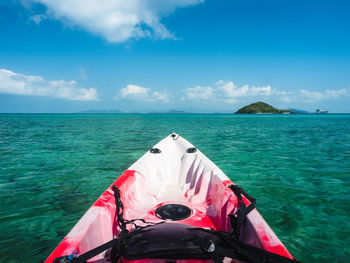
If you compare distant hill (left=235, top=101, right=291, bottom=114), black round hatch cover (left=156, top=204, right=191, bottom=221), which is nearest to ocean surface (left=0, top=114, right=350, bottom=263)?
black round hatch cover (left=156, top=204, right=191, bottom=221)

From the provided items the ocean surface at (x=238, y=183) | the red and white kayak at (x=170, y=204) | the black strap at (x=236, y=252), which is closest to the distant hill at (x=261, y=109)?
the ocean surface at (x=238, y=183)

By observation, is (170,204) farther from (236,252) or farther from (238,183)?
(238,183)

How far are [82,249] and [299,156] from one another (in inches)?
417

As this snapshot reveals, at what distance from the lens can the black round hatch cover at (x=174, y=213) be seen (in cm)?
310

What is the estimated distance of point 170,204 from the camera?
3.62 metres

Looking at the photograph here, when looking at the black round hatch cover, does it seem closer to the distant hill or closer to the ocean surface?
the ocean surface

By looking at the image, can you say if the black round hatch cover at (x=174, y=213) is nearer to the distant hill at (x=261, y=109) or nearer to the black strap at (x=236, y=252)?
the black strap at (x=236, y=252)

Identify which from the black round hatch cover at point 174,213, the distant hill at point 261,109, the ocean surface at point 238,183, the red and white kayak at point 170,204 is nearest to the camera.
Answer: the red and white kayak at point 170,204

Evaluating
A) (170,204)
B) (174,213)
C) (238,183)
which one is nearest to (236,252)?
(174,213)

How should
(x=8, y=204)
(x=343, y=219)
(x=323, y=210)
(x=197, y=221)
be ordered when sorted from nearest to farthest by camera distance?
(x=197, y=221)
(x=343, y=219)
(x=323, y=210)
(x=8, y=204)

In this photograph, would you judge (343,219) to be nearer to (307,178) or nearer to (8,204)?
(307,178)

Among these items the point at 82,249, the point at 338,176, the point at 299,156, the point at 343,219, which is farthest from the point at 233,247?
the point at 299,156

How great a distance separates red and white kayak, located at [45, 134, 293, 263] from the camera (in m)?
1.93

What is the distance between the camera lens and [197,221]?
10.1 feet
